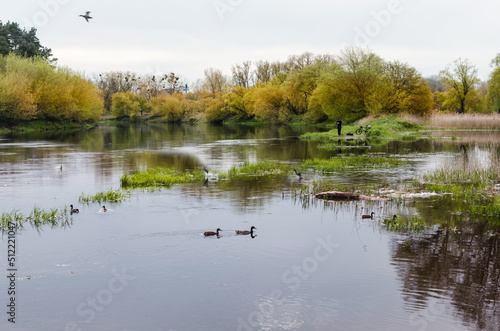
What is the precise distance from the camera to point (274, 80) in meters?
126

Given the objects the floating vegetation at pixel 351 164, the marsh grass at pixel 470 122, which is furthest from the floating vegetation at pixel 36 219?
the marsh grass at pixel 470 122

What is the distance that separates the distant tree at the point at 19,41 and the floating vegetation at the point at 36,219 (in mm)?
98959

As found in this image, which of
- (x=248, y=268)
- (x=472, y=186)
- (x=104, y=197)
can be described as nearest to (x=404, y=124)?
(x=472, y=186)

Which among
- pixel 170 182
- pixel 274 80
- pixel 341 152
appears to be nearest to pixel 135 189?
pixel 170 182

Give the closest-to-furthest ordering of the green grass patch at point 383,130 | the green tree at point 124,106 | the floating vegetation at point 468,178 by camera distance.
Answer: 1. the floating vegetation at point 468,178
2. the green grass patch at point 383,130
3. the green tree at point 124,106

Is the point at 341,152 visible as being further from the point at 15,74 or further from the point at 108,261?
the point at 15,74

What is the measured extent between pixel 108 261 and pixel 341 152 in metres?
31.5

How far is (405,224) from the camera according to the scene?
55.7 ft

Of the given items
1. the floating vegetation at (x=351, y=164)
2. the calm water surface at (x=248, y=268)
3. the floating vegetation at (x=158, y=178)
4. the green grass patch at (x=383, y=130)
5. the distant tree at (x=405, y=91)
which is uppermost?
the distant tree at (x=405, y=91)

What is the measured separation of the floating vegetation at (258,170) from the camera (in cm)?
2980

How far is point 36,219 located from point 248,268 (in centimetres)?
992

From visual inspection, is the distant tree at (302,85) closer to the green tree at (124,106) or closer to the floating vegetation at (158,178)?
the green tree at (124,106)

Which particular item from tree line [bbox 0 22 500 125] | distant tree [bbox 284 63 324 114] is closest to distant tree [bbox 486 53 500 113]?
tree line [bbox 0 22 500 125]

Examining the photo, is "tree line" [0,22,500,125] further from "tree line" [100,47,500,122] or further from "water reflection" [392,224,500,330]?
"water reflection" [392,224,500,330]
